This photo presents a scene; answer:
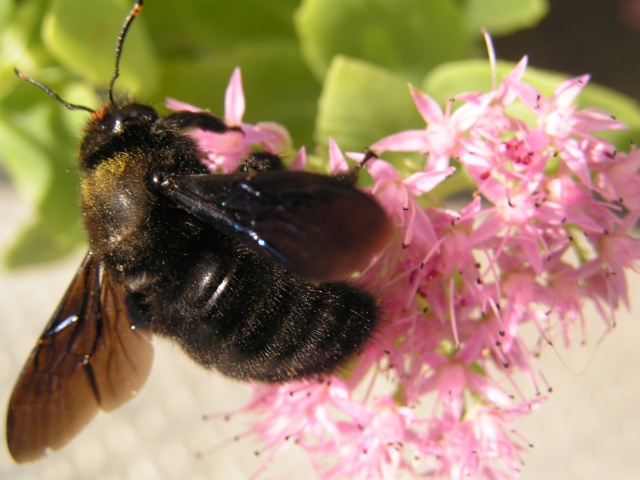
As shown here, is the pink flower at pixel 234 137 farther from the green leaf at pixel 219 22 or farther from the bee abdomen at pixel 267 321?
the green leaf at pixel 219 22

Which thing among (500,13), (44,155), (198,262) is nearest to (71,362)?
(198,262)

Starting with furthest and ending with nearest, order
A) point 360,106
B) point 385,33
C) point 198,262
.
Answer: point 385,33
point 360,106
point 198,262

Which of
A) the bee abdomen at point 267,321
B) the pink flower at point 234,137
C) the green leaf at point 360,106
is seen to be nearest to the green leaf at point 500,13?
the green leaf at point 360,106

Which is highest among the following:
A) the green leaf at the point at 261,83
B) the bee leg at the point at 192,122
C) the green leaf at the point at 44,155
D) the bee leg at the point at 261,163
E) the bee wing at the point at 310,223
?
the bee wing at the point at 310,223

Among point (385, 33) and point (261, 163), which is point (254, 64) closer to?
point (385, 33)

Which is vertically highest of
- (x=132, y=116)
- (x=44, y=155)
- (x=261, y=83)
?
(x=132, y=116)

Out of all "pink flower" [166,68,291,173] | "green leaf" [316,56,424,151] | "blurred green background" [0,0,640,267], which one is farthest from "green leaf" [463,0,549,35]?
"pink flower" [166,68,291,173]
